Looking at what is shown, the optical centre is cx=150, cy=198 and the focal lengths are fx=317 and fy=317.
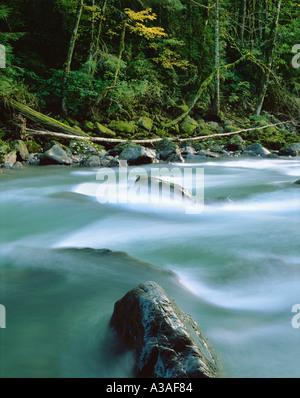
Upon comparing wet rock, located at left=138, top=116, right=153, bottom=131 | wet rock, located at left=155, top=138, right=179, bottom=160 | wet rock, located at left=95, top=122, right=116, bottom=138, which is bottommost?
wet rock, located at left=155, top=138, right=179, bottom=160

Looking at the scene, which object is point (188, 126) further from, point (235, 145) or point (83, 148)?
point (83, 148)

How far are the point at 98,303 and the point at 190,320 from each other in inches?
26.4

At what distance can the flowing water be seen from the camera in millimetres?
1627

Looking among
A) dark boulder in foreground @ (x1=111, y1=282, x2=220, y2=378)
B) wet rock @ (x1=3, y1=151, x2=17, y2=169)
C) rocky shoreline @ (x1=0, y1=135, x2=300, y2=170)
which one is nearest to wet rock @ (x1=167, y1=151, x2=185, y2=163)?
rocky shoreline @ (x1=0, y1=135, x2=300, y2=170)

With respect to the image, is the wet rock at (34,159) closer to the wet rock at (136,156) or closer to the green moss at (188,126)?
the wet rock at (136,156)

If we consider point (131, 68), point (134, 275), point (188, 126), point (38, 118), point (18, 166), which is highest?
point (131, 68)

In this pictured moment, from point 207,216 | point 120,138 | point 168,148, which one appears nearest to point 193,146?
point 168,148

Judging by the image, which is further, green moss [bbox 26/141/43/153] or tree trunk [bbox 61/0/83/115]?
tree trunk [bbox 61/0/83/115]

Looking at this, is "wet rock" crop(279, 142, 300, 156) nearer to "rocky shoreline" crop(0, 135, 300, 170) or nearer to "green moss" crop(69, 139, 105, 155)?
"rocky shoreline" crop(0, 135, 300, 170)

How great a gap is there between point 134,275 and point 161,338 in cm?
111

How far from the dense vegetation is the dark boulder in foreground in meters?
9.55

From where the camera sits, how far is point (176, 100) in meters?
16.6

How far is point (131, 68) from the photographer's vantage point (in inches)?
592

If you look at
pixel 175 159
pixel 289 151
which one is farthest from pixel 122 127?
pixel 289 151
